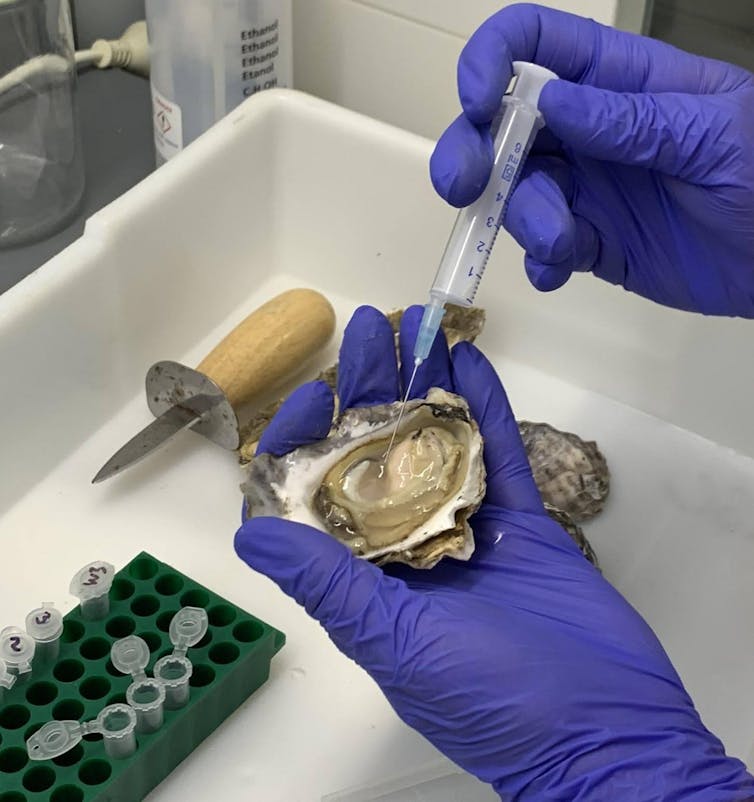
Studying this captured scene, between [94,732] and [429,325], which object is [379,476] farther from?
[94,732]

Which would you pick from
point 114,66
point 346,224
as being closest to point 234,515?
point 346,224

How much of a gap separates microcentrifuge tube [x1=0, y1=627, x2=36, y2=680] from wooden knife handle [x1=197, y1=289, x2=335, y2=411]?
0.96ft

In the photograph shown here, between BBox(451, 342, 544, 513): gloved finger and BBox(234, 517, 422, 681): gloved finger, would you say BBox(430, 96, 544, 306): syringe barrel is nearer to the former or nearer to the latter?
BBox(451, 342, 544, 513): gloved finger

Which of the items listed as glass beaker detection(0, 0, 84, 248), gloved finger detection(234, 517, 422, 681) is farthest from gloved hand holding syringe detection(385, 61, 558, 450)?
glass beaker detection(0, 0, 84, 248)

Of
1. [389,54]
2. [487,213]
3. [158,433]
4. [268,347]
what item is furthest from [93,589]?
[389,54]

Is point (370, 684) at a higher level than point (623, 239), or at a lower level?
lower

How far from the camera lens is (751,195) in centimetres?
77

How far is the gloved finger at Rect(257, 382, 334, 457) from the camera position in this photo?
792 mm

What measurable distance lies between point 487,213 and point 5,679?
462 mm

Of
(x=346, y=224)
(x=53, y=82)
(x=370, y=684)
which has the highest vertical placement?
(x=53, y=82)

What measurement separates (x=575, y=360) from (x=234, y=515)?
0.36 meters

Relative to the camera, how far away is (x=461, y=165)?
744mm

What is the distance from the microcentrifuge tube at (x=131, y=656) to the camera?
80cm

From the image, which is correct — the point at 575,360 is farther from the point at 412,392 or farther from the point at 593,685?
the point at 593,685
